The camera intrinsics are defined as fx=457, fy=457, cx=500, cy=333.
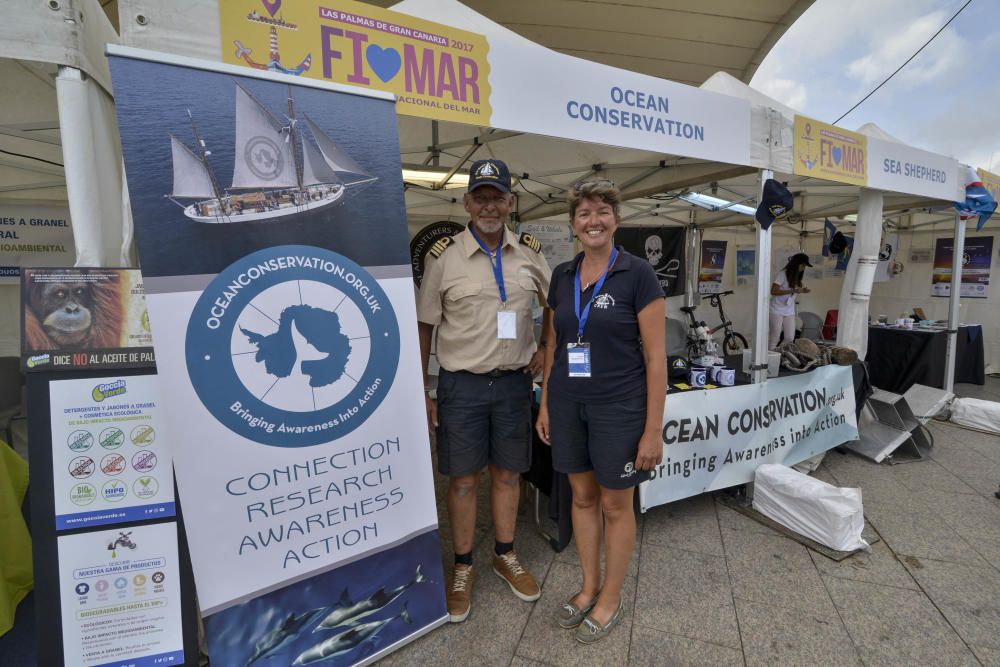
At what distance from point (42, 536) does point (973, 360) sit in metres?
8.26

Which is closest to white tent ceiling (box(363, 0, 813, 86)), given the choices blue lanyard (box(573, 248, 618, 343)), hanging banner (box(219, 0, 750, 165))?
hanging banner (box(219, 0, 750, 165))

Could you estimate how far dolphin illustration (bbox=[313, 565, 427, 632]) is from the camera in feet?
5.10

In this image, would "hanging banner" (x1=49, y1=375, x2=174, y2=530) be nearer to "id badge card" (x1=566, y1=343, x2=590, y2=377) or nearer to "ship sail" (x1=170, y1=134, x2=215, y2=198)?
"ship sail" (x1=170, y1=134, x2=215, y2=198)

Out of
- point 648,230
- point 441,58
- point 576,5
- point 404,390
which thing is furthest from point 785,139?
point 576,5

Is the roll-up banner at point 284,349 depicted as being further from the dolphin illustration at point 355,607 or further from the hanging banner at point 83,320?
the hanging banner at point 83,320

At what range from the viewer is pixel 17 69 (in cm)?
247

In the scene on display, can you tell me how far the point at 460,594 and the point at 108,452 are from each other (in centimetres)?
136

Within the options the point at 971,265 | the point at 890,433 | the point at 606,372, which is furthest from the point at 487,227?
the point at 971,265

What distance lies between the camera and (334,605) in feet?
5.12

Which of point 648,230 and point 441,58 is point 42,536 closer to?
point 441,58

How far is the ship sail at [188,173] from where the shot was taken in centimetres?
128

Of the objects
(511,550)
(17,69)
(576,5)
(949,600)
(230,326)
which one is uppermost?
(576,5)

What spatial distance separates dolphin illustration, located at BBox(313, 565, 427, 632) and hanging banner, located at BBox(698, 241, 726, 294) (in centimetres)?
679

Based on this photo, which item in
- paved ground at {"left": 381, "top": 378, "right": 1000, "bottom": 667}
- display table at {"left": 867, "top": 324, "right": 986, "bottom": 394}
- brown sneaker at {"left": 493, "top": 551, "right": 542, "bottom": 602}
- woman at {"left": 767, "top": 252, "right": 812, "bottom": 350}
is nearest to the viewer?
paved ground at {"left": 381, "top": 378, "right": 1000, "bottom": 667}
